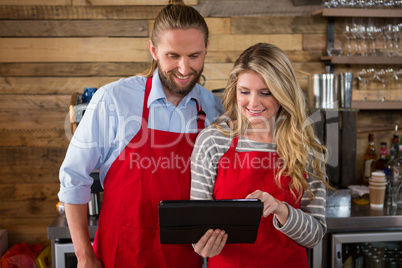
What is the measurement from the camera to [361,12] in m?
2.68

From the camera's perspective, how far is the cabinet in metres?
2.67

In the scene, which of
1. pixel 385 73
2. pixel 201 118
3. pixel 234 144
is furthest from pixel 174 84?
pixel 385 73

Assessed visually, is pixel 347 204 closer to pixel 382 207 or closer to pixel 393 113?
pixel 382 207

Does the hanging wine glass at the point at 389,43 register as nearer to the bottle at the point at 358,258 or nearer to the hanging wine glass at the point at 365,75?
the hanging wine glass at the point at 365,75

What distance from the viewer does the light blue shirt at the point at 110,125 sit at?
1.43 m

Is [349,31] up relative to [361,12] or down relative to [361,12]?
down

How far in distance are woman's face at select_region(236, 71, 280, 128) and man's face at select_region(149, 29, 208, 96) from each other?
171 mm

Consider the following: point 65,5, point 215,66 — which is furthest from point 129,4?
point 215,66

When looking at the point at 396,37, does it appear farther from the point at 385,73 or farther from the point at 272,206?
the point at 272,206

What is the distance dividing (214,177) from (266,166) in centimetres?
19

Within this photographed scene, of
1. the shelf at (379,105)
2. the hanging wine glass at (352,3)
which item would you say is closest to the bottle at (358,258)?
the shelf at (379,105)

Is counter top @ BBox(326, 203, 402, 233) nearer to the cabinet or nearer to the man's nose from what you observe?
the cabinet

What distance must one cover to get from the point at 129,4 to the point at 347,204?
1.85 metres

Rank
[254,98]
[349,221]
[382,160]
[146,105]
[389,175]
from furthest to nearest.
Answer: [382,160], [389,175], [349,221], [146,105], [254,98]
